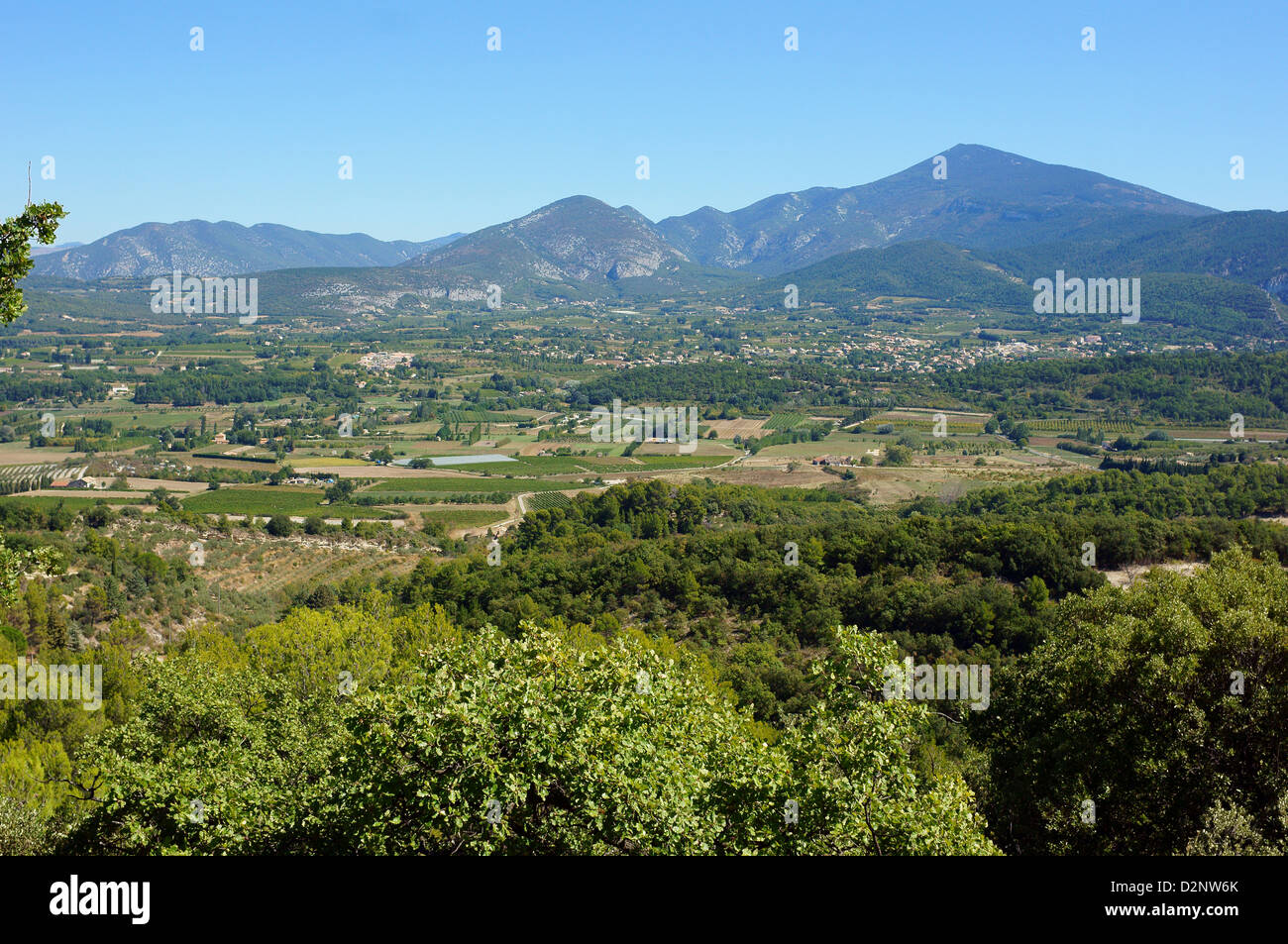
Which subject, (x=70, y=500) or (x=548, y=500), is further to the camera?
(x=548, y=500)

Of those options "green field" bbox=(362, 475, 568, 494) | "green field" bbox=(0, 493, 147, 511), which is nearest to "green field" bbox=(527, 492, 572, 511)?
"green field" bbox=(362, 475, 568, 494)

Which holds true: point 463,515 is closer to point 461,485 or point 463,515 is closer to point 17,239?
point 461,485

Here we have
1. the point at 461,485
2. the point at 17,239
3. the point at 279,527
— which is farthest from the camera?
the point at 461,485

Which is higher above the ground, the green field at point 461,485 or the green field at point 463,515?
the green field at point 461,485

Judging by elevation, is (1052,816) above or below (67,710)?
above

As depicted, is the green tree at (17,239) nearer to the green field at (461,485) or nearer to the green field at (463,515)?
the green field at (463,515)

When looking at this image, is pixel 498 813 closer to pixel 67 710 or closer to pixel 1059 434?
pixel 67 710

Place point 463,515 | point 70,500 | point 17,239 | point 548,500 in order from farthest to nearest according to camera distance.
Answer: point 548,500 → point 463,515 → point 70,500 → point 17,239

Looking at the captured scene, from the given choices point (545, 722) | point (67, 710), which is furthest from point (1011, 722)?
point (67, 710)

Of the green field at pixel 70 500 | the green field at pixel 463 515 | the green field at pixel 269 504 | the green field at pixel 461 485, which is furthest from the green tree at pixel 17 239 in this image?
the green field at pixel 461 485

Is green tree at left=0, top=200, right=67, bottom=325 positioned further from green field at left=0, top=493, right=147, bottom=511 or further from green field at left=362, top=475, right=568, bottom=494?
green field at left=362, top=475, right=568, bottom=494

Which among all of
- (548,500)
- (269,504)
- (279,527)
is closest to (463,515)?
(548,500)

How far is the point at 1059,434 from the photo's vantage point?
99250 mm
